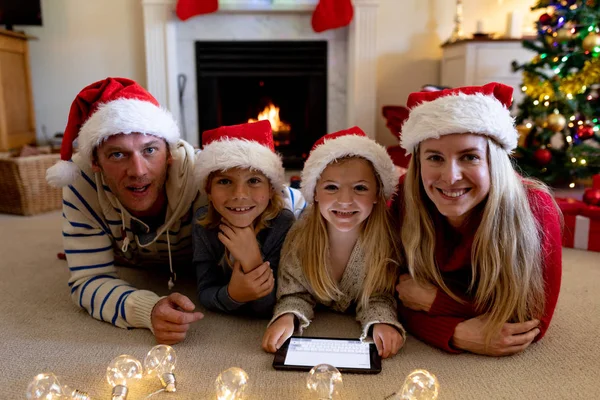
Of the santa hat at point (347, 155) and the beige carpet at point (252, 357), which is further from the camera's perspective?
the santa hat at point (347, 155)

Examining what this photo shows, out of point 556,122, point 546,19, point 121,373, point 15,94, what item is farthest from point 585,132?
point 15,94

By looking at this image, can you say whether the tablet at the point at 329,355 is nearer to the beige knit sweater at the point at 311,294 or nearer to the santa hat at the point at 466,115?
the beige knit sweater at the point at 311,294

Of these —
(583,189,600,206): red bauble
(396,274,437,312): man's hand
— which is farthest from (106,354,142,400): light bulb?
(583,189,600,206): red bauble

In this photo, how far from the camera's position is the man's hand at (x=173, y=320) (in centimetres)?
131

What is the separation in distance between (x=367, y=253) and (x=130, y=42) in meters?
3.16

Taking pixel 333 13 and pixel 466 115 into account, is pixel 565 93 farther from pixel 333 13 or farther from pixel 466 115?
pixel 466 115

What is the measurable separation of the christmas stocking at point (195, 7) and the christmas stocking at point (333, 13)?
72 cm

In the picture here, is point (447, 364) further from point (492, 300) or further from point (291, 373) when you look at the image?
point (291, 373)

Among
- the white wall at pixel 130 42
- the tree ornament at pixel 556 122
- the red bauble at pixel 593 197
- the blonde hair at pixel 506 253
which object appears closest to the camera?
the blonde hair at pixel 506 253

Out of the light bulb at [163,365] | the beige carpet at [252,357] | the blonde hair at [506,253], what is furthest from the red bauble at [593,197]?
the light bulb at [163,365]

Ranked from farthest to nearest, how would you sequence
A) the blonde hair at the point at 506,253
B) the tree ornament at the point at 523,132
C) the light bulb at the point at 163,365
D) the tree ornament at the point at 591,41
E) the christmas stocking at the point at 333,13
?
the christmas stocking at the point at 333,13 < the tree ornament at the point at 523,132 < the tree ornament at the point at 591,41 < the blonde hair at the point at 506,253 < the light bulb at the point at 163,365

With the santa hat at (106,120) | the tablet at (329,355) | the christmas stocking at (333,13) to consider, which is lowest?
the tablet at (329,355)

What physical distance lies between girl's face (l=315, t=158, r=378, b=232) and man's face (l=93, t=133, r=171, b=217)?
488 millimetres

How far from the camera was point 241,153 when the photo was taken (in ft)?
4.50
